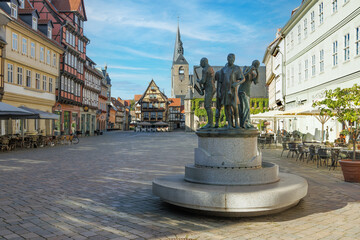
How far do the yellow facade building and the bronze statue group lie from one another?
21.4m

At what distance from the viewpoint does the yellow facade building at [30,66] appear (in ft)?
83.0

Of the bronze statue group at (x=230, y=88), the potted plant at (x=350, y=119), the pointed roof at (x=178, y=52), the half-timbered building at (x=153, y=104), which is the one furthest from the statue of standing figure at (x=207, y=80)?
the pointed roof at (x=178, y=52)

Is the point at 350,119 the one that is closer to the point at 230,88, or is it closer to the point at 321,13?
the point at 230,88

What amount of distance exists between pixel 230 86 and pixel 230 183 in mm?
2329

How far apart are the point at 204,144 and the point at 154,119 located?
85.3 metres

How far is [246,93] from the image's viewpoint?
323 inches

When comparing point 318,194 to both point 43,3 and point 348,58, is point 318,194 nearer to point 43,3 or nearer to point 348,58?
point 348,58

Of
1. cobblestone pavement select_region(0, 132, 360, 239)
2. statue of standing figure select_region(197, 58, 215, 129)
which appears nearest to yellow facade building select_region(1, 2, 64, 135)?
cobblestone pavement select_region(0, 132, 360, 239)

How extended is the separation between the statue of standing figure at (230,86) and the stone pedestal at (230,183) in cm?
69

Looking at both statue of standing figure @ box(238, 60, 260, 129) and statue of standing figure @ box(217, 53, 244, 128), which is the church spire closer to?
statue of standing figure @ box(238, 60, 260, 129)

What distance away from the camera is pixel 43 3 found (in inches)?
1353

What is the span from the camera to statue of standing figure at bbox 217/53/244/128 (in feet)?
24.9

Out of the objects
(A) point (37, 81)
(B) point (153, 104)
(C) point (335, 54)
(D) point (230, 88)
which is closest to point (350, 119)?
(D) point (230, 88)

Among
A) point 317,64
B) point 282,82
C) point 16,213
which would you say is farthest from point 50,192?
point 282,82
